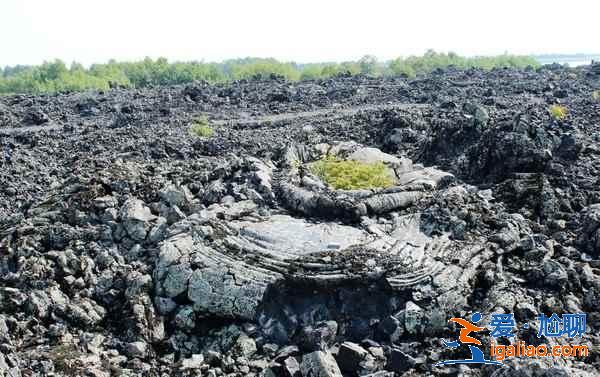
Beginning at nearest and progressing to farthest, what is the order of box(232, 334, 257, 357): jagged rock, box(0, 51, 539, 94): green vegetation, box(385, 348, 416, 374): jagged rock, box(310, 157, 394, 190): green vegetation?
1. box(385, 348, 416, 374): jagged rock
2. box(232, 334, 257, 357): jagged rock
3. box(310, 157, 394, 190): green vegetation
4. box(0, 51, 539, 94): green vegetation

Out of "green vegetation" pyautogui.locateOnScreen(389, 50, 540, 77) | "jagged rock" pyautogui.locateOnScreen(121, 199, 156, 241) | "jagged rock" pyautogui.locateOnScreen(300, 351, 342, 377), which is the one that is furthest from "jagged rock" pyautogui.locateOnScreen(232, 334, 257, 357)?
"green vegetation" pyautogui.locateOnScreen(389, 50, 540, 77)

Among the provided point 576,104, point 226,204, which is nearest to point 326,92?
point 576,104

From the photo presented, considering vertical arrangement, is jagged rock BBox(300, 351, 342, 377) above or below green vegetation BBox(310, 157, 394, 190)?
below

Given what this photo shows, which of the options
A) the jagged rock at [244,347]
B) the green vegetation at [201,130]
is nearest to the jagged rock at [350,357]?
the jagged rock at [244,347]

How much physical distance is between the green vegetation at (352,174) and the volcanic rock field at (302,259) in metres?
0.31

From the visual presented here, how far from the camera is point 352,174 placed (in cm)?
1228

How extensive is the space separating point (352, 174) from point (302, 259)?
3487 mm

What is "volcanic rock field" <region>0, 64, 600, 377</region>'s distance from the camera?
8.16 m

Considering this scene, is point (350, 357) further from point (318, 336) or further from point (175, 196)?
point (175, 196)

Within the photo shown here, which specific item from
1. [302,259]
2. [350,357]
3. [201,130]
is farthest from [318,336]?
[201,130]

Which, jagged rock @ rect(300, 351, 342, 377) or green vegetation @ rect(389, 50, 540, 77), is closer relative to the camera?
jagged rock @ rect(300, 351, 342, 377)

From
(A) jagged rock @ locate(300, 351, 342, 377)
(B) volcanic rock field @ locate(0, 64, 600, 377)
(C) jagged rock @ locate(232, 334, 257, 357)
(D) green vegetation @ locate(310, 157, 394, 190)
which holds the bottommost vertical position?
(C) jagged rock @ locate(232, 334, 257, 357)

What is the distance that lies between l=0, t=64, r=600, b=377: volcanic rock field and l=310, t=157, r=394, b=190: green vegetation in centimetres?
31

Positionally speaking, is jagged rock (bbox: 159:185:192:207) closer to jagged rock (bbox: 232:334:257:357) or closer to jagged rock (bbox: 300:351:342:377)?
jagged rock (bbox: 232:334:257:357)
